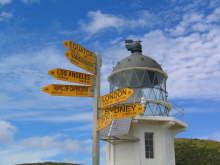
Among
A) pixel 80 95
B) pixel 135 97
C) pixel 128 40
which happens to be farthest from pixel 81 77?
pixel 128 40

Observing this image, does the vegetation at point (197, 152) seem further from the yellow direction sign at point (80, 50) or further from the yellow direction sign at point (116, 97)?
the yellow direction sign at point (80, 50)

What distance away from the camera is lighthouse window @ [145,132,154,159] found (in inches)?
613

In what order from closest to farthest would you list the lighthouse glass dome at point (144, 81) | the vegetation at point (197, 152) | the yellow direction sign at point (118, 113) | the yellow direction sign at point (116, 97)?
the yellow direction sign at point (116, 97) → the yellow direction sign at point (118, 113) → the lighthouse glass dome at point (144, 81) → the vegetation at point (197, 152)

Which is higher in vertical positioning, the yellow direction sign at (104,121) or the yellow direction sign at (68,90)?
the yellow direction sign at (68,90)

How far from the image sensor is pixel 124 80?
16.6 m

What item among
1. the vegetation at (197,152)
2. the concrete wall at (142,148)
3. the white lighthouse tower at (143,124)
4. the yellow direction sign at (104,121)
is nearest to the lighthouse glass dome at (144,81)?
the white lighthouse tower at (143,124)

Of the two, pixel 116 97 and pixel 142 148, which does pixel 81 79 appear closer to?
pixel 116 97

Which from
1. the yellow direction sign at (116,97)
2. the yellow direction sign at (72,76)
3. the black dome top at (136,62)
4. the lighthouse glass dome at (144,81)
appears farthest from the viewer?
the black dome top at (136,62)

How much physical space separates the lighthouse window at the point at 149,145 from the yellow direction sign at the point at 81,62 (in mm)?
6976

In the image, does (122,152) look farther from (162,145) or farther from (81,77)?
(81,77)

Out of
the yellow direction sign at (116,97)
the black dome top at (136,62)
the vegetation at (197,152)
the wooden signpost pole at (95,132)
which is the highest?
the black dome top at (136,62)

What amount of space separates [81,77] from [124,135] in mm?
6515

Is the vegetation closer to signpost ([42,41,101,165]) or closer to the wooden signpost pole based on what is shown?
the wooden signpost pole

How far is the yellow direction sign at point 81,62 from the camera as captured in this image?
381 inches
